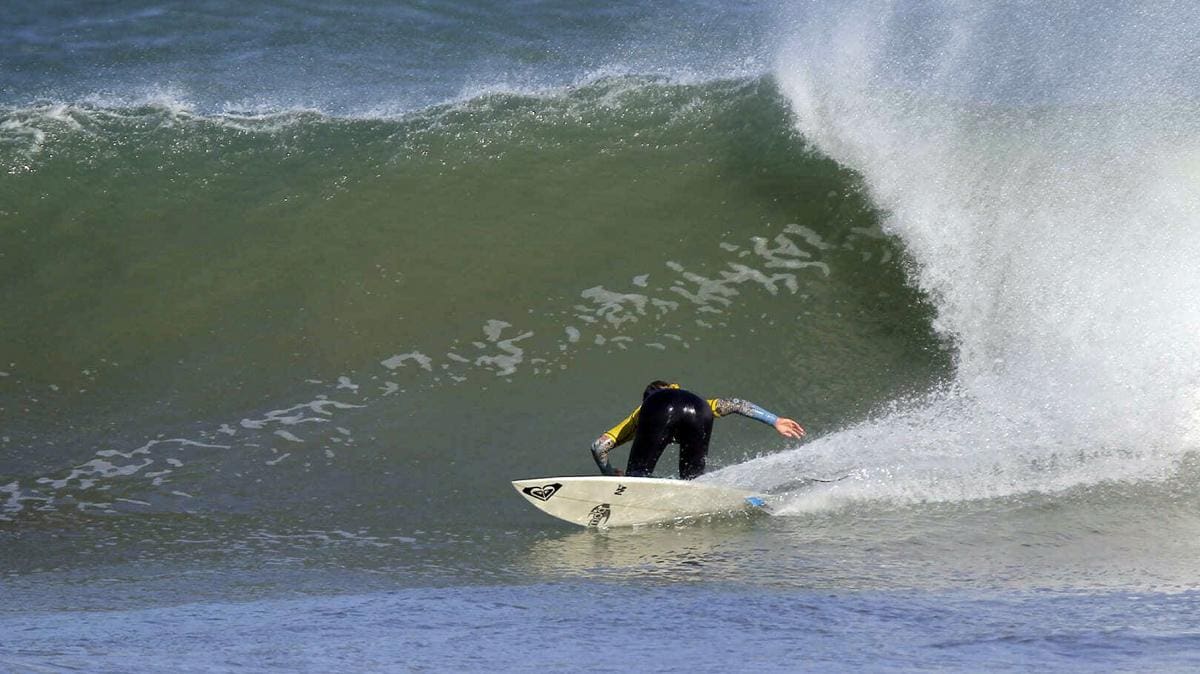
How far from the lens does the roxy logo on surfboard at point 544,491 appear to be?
7832 millimetres

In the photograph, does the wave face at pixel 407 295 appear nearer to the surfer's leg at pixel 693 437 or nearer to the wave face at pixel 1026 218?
the wave face at pixel 1026 218

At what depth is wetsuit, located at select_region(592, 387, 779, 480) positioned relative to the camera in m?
8.23

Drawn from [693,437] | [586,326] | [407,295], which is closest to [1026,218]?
[586,326]

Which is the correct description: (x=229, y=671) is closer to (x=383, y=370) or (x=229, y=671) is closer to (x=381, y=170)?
(x=383, y=370)

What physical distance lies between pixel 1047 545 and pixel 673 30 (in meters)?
9.17

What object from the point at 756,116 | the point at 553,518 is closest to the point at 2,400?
the point at 553,518

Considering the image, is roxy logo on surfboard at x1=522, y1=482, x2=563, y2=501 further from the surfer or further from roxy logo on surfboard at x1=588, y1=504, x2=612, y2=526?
the surfer

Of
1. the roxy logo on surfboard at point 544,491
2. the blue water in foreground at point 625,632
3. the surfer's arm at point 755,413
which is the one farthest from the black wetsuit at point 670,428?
the blue water in foreground at point 625,632

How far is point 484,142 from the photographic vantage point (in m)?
12.7

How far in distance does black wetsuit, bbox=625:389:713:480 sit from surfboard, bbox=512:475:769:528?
1.11 ft

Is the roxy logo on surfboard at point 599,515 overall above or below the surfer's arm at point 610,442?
below

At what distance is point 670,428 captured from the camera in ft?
27.1

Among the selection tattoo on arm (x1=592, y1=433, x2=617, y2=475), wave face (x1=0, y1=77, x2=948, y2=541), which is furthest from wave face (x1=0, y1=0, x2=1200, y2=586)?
tattoo on arm (x1=592, y1=433, x2=617, y2=475)

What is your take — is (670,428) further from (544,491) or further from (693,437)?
(544,491)
